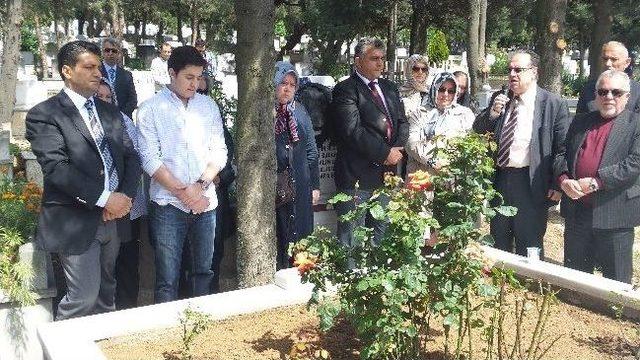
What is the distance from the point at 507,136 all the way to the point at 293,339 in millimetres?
2379

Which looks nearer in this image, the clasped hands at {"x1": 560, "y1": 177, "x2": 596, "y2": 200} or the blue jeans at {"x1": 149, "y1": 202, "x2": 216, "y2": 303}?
the blue jeans at {"x1": 149, "y1": 202, "x2": 216, "y2": 303}

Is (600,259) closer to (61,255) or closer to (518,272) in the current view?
(518,272)

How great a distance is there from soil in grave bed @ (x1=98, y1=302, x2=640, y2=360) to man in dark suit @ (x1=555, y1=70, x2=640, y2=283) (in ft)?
3.08

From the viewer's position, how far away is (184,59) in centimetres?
417

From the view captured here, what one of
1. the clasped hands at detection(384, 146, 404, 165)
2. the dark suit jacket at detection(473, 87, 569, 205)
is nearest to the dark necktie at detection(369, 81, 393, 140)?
the clasped hands at detection(384, 146, 404, 165)

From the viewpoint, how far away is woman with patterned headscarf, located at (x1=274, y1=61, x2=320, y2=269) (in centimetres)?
495

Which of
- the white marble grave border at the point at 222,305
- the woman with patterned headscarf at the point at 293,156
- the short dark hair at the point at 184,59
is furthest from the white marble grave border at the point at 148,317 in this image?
the short dark hair at the point at 184,59

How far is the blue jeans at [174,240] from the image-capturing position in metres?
4.18

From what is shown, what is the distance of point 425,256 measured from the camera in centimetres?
296

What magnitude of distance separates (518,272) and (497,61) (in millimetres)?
33082

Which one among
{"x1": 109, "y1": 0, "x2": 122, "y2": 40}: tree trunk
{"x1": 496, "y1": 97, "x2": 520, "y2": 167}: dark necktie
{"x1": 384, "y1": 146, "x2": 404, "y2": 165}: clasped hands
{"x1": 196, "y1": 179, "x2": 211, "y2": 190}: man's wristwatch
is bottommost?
{"x1": 196, "y1": 179, "x2": 211, "y2": 190}: man's wristwatch

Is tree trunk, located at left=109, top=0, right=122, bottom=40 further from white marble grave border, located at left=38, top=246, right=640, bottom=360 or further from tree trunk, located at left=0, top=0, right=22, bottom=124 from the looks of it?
white marble grave border, located at left=38, top=246, right=640, bottom=360

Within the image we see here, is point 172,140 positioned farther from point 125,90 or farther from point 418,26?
point 418,26

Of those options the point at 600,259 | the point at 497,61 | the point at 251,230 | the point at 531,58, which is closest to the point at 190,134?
the point at 251,230
